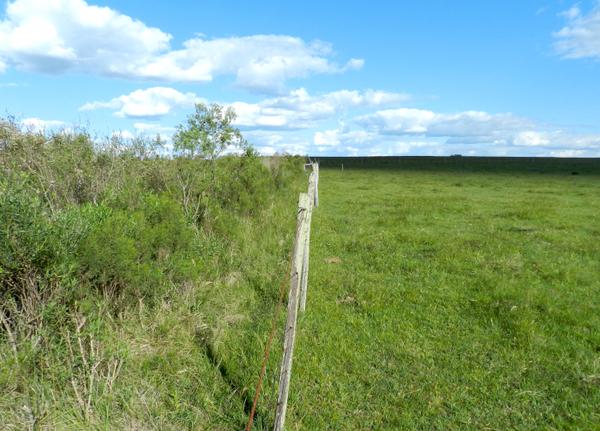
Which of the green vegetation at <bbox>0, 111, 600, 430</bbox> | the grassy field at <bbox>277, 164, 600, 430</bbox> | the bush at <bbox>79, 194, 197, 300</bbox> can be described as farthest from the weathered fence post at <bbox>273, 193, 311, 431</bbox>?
the bush at <bbox>79, 194, 197, 300</bbox>

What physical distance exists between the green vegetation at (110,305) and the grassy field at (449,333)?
1.26 m

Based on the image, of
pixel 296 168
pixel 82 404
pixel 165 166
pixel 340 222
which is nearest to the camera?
pixel 82 404

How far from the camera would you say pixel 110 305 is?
6.98 meters

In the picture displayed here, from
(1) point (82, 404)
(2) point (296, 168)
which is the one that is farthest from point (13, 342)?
(2) point (296, 168)

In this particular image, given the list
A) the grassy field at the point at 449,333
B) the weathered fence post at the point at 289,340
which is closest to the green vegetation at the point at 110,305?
the weathered fence post at the point at 289,340

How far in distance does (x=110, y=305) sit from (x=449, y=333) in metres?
5.95

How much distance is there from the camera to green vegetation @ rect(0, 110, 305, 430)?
205 inches

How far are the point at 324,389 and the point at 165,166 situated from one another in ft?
27.8

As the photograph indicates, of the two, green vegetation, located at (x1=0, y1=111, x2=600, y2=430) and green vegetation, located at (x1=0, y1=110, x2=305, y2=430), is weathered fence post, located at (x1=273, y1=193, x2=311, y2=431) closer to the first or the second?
green vegetation, located at (x1=0, y1=111, x2=600, y2=430)

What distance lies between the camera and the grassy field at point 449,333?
19.9ft

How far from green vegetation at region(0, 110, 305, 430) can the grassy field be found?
126 centimetres

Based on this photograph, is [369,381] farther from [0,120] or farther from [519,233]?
[519,233]

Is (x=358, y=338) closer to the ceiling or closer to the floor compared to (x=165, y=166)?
closer to the floor

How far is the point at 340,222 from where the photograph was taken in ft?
61.6
